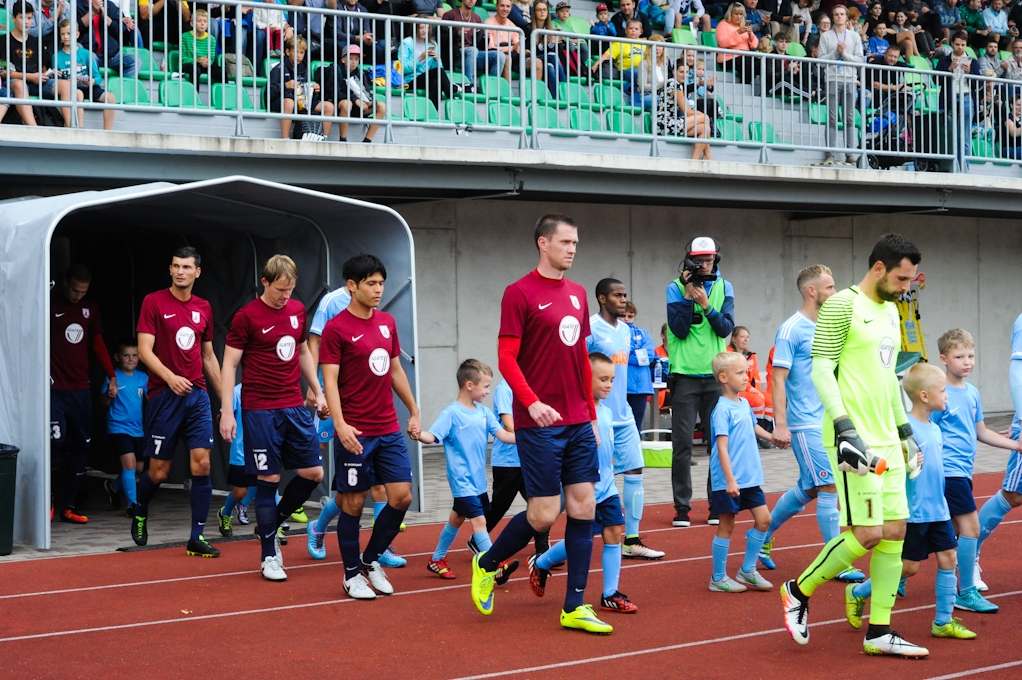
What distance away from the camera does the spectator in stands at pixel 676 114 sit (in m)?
14.2

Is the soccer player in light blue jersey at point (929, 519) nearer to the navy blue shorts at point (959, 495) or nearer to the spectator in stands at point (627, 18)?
the navy blue shorts at point (959, 495)

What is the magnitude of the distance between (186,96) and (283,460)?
540cm

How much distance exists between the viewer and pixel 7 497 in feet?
26.9

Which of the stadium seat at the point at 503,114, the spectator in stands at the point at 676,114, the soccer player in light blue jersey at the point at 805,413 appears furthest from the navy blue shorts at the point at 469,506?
the spectator in stands at the point at 676,114

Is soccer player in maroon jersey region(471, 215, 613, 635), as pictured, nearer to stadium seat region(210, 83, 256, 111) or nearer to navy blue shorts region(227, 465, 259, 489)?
navy blue shorts region(227, 465, 259, 489)

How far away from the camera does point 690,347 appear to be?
9500 mm

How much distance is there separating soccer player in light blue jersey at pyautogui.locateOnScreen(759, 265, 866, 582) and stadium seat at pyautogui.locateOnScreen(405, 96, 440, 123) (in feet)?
20.1

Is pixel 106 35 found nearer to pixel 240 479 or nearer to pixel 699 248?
pixel 240 479

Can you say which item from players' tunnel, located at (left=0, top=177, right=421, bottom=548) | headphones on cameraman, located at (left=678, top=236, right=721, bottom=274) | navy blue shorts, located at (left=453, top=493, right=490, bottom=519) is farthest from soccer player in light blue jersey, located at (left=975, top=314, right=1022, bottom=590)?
players' tunnel, located at (left=0, top=177, right=421, bottom=548)

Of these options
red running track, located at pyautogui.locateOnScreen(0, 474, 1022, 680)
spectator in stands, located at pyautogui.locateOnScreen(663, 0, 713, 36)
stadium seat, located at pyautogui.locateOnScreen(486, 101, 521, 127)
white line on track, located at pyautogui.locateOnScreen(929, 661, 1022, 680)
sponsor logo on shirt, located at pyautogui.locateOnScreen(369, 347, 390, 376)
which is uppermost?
spectator in stands, located at pyautogui.locateOnScreen(663, 0, 713, 36)

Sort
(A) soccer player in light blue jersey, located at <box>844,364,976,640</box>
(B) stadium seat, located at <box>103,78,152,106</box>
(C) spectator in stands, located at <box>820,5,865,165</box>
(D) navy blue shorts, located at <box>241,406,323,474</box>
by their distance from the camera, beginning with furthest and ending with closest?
(C) spectator in stands, located at <box>820,5,865,165</box> → (B) stadium seat, located at <box>103,78,152,106</box> → (D) navy blue shorts, located at <box>241,406,323,474</box> → (A) soccer player in light blue jersey, located at <box>844,364,976,640</box>

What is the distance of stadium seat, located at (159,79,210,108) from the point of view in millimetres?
11188

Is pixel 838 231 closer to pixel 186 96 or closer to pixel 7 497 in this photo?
pixel 186 96

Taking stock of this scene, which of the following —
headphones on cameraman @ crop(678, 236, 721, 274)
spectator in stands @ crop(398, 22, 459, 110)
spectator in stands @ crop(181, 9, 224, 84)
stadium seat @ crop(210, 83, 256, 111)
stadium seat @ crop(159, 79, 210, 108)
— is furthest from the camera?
spectator in stands @ crop(398, 22, 459, 110)
